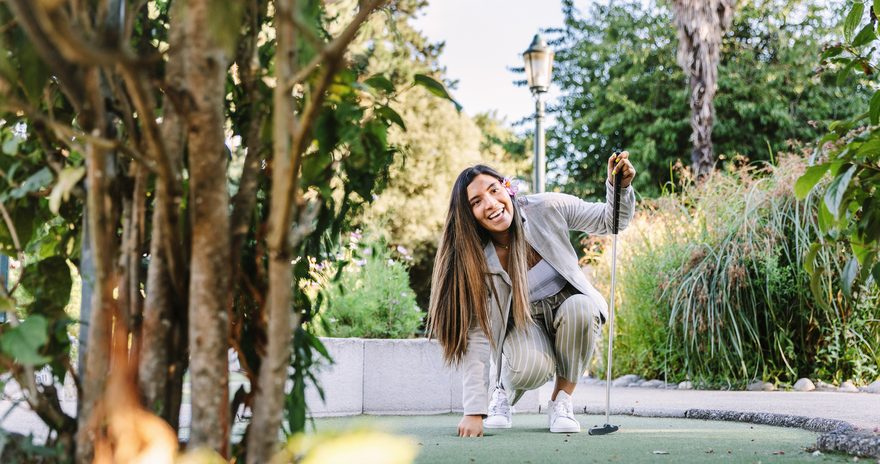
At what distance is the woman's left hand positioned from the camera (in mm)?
3482

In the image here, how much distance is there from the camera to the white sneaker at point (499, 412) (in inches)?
148

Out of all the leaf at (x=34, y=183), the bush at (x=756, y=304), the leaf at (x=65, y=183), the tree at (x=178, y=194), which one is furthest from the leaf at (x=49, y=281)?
the bush at (x=756, y=304)

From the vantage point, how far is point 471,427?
329cm

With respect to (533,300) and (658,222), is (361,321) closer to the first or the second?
(533,300)

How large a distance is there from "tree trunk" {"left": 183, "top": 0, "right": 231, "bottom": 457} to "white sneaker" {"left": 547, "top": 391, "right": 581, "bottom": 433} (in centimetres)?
244

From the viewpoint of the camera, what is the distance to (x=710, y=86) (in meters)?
16.1

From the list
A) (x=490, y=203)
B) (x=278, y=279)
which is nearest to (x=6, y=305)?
(x=278, y=279)

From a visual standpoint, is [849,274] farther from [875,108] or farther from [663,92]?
[663,92]

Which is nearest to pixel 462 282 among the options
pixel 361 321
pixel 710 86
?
pixel 361 321

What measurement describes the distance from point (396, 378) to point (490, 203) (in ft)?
5.26

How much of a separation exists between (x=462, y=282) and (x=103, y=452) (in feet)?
7.41

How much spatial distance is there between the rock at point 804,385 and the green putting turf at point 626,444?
325 centimetres

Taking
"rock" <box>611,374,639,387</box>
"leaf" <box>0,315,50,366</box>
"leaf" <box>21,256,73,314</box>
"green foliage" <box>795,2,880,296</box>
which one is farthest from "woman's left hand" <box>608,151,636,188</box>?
"rock" <box>611,374,639,387</box>

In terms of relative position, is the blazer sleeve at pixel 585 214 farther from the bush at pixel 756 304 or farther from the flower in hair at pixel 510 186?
the bush at pixel 756 304
